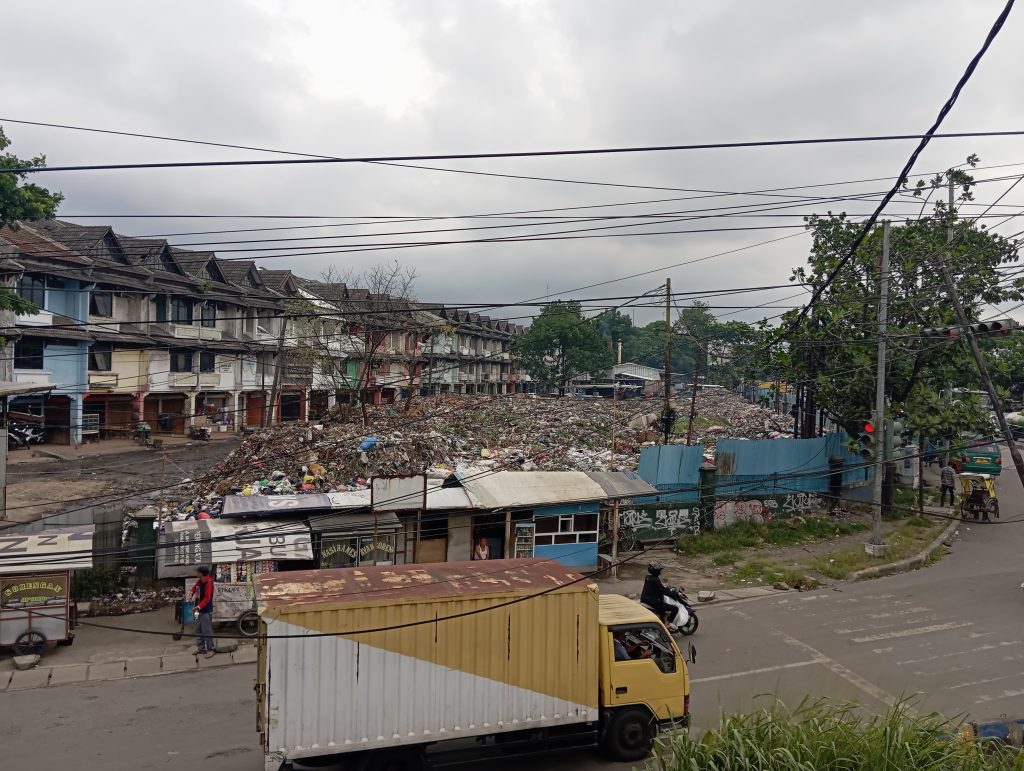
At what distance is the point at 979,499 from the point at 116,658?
21831mm

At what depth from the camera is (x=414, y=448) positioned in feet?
77.2

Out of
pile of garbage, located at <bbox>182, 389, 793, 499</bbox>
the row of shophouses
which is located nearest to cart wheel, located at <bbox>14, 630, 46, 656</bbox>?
pile of garbage, located at <bbox>182, 389, 793, 499</bbox>

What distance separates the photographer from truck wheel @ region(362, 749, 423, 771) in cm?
711

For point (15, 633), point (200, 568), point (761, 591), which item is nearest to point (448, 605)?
point (200, 568)

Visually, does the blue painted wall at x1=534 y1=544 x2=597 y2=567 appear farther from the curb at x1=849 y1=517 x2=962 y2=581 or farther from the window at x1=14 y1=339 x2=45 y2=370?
the window at x1=14 y1=339 x2=45 y2=370

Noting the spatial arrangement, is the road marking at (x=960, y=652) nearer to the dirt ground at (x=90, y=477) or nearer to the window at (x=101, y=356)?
the dirt ground at (x=90, y=477)

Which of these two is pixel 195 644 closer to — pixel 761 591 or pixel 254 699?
pixel 254 699

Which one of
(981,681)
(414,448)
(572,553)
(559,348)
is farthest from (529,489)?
(559,348)

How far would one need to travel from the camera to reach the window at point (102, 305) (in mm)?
29375

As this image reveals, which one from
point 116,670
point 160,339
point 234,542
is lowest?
point 116,670

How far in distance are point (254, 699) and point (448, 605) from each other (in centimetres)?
428

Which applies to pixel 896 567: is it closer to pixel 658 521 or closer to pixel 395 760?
pixel 658 521

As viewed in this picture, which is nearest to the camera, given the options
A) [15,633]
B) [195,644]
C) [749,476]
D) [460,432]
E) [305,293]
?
[15,633]

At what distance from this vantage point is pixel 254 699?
31.7ft
